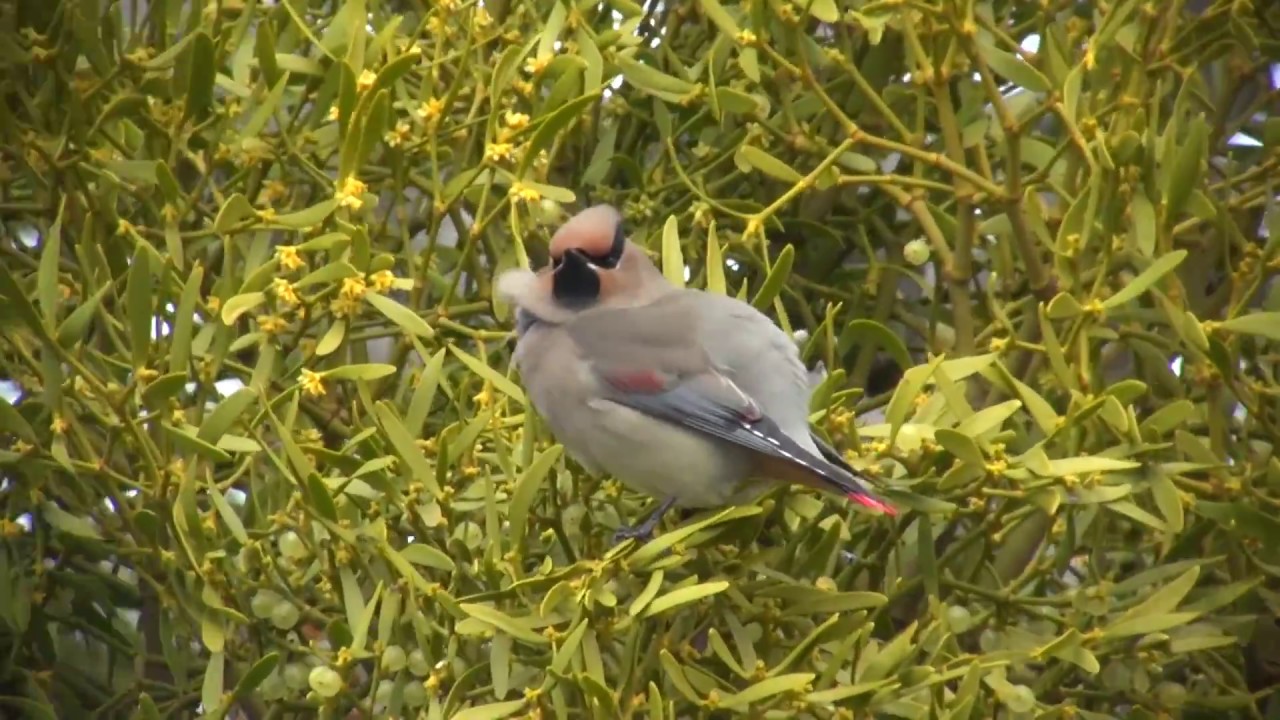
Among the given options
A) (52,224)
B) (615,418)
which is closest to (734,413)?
(615,418)

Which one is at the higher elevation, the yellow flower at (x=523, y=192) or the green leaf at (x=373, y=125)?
the green leaf at (x=373, y=125)

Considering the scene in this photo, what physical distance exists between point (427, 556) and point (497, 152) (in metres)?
0.30

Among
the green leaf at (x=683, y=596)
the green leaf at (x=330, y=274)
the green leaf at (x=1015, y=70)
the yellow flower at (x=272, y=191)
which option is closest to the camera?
the green leaf at (x=683, y=596)

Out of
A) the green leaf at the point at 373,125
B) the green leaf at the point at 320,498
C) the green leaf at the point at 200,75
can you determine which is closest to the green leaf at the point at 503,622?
the green leaf at the point at 320,498

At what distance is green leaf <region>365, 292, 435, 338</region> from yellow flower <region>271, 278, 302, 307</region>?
49 millimetres

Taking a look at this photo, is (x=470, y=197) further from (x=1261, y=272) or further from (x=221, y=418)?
(x=1261, y=272)

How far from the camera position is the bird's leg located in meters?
1.36

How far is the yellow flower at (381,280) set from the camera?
1324 mm

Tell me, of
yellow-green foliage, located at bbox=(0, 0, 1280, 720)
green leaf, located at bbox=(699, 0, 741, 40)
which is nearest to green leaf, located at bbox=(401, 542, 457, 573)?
yellow-green foliage, located at bbox=(0, 0, 1280, 720)

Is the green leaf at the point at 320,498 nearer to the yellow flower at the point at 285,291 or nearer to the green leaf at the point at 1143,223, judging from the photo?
the yellow flower at the point at 285,291

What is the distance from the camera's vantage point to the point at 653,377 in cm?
162

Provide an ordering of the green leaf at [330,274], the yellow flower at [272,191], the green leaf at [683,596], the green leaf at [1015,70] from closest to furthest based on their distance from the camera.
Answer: the green leaf at [683,596], the green leaf at [330,274], the green leaf at [1015,70], the yellow flower at [272,191]

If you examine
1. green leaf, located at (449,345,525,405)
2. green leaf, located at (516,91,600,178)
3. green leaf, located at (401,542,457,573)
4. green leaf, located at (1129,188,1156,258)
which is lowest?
green leaf, located at (401,542,457,573)

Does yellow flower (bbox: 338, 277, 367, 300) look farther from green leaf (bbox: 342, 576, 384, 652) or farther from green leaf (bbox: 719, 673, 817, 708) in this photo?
green leaf (bbox: 719, 673, 817, 708)
